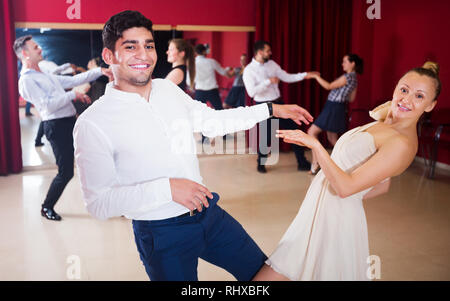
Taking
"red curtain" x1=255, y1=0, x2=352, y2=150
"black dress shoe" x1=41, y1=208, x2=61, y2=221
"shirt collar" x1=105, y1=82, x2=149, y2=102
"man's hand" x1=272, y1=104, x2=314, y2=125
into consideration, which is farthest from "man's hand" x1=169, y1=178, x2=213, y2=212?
"red curtain" x1=255, y1=0, x2=352, y2=150

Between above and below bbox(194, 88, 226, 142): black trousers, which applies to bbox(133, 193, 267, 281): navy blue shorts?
below

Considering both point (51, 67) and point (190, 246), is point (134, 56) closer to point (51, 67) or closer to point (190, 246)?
point (190, 246)

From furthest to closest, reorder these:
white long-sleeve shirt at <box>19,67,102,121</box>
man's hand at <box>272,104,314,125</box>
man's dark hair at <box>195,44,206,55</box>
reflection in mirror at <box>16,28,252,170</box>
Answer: man's dark hair at <box>195,44,206,55</box> → reflection in mirror at <box>16,28,252,170</box> → white long-sleeve shirt at <box>19,67,102,121</box> → man's hand at <box>272,104,314,125</box>

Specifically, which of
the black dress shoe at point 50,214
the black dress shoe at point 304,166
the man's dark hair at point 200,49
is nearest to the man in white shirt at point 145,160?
the black dress shoe at point 50,214

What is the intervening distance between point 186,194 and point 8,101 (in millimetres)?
4594

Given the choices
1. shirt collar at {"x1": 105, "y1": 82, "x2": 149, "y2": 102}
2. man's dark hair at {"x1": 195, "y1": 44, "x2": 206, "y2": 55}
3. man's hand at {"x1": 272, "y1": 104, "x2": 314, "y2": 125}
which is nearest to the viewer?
shirt collar at {"x1": 105, "y1": 82, "x2": 149, "y2": 102}

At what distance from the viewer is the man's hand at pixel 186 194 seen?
4.49ft

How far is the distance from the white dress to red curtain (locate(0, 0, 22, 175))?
4614 millimetres

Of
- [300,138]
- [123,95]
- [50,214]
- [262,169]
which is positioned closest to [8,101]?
[50,214]

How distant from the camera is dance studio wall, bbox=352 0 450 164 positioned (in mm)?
5266

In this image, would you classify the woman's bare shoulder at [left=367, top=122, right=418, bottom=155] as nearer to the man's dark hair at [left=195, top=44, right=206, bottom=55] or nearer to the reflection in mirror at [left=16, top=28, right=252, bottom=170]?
the reflection in mirror at [left=16, top=28, right=252, bottom=170]

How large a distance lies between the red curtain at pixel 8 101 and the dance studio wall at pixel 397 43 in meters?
4.75

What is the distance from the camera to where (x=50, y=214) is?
366 centimetres

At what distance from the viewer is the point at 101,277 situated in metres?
2.65
